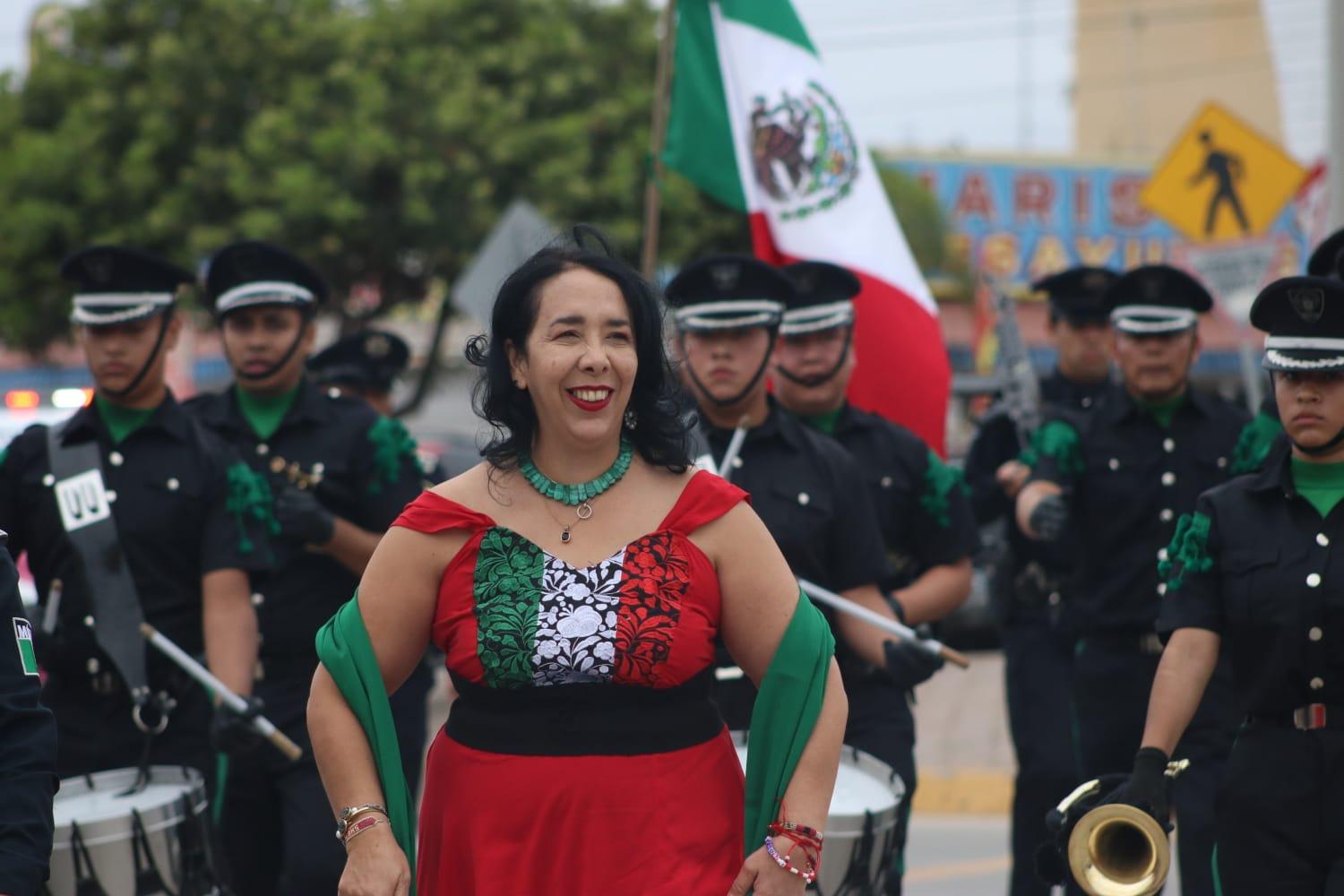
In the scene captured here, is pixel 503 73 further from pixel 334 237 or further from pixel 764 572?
pixel 764 572

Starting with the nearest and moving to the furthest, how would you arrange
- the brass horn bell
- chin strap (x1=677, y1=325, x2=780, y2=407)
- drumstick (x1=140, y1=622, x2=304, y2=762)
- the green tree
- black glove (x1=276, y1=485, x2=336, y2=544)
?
the brass horn bell → drumstick (x1=140, y1=622, x2=304, y2=762) → chin strap (x1=677, y1=325, x2=780, y2=407) → black glove (x1=276, y1=485, x2=336, y2=544) → the green tree

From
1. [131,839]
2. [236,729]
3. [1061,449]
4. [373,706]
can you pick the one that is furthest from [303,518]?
[1061,449]

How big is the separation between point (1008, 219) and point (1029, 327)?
102 inches

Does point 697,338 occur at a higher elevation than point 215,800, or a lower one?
higher

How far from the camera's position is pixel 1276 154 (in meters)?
11.8

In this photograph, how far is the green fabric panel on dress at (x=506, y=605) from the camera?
3.62 m

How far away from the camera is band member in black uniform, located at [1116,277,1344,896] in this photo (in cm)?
457

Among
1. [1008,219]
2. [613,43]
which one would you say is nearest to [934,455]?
[613,43]

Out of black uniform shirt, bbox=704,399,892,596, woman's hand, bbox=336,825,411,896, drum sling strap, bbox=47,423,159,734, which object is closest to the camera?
woman's hand, bbox=336,825,411,896

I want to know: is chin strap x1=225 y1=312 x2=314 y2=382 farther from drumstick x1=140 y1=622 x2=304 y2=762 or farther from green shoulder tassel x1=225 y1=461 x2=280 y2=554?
drumstick x1=140 y1=622 x2=304 y2=762

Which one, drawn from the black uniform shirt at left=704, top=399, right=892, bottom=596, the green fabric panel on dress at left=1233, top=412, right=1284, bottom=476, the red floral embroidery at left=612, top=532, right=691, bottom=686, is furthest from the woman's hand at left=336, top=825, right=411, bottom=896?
the green fabric panel on dress at left=1233, top=412, right=1284, bottom=476

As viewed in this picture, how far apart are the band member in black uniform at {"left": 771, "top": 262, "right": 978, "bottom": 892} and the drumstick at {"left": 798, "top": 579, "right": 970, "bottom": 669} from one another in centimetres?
76

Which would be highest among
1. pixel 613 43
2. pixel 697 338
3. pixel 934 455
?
pixel 613 43

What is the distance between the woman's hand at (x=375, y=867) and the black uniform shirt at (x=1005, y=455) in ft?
16.2
